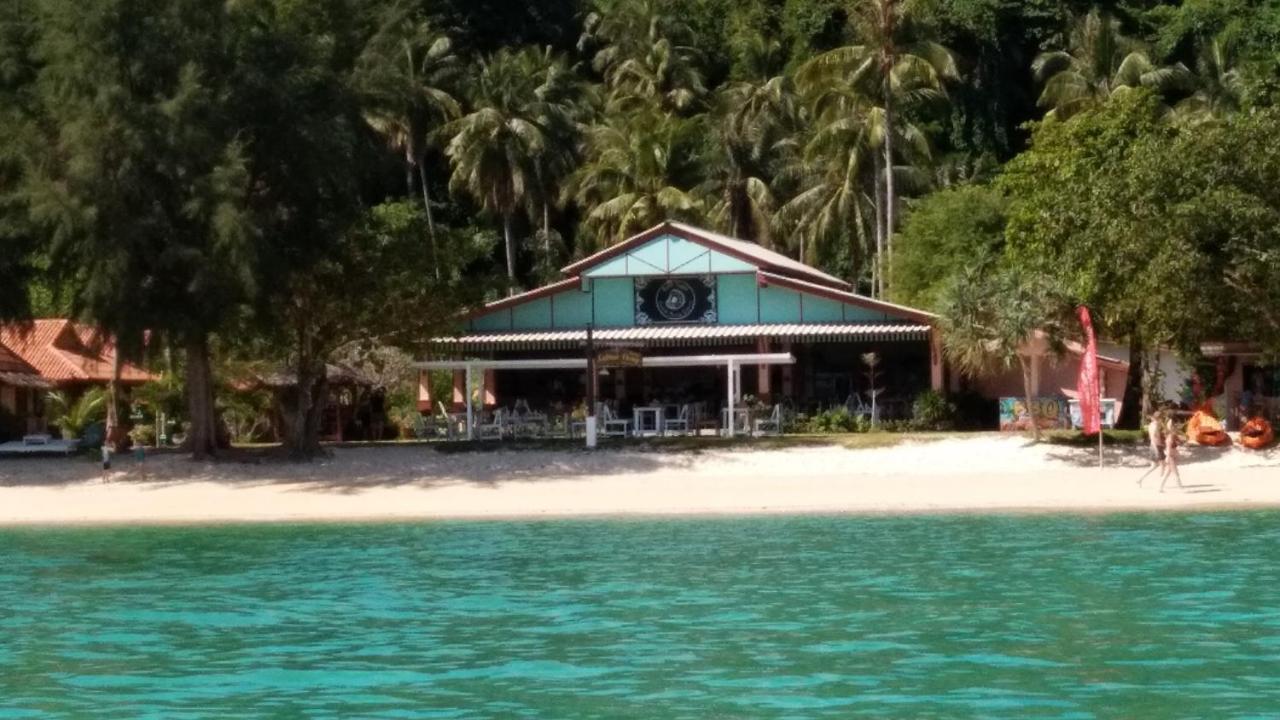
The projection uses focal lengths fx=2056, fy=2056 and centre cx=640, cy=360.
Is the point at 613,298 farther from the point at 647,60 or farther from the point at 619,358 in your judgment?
the point at 647,60

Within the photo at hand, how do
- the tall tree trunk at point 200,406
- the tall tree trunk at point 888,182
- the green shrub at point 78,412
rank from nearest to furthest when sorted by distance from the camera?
the tall tree trunk at point 200,406 < the green shrub at point 78,412 < the tall tree trunk at point 888,182

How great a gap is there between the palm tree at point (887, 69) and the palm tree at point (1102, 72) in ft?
11.8

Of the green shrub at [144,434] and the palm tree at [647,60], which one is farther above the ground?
the palm tree at [647,60]

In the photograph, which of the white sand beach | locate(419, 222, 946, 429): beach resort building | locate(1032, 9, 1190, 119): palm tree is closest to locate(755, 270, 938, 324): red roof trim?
locate(419, 222, 946, 429): beach resort building

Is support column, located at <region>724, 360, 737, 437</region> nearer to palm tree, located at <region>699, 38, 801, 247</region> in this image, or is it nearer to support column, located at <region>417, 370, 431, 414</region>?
support column, located at <region>417, 370, 431, 414</region>

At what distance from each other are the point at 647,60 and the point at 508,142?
7799mm

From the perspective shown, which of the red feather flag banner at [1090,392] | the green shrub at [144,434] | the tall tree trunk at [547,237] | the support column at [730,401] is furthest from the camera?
the tall tree trunk at [547,237]

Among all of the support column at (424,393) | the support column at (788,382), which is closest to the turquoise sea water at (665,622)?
the support column at (788,382)

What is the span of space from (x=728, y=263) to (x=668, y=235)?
5.30ft

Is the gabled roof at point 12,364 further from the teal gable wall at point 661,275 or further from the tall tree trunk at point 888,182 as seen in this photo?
the tall tree trunk at point 888,182

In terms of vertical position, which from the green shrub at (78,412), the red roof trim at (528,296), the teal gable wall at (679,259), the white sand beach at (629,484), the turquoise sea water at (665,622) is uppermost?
the teal gable wall at (679,259)

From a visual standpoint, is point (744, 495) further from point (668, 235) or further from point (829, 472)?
point (668, 235)

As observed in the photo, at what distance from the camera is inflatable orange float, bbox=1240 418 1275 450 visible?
40719 mm

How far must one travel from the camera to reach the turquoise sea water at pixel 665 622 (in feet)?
55.8
